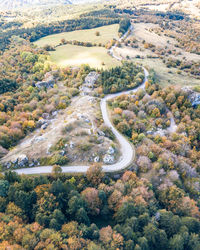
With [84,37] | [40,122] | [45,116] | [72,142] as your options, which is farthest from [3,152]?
[84,37]

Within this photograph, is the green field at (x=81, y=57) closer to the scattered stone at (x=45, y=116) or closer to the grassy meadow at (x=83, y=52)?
the grassy meadow at (x=83, y=52)

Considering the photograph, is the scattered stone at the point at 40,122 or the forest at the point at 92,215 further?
the scattered stone at the point at 40,122

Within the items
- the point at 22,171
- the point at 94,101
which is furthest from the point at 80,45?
the point at 22,171

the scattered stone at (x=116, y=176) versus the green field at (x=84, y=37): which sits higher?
the green field at (x=84, y=37)

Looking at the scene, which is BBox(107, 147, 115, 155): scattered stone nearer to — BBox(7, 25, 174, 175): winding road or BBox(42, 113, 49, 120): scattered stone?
BBox(7, 25, 174, 175): winding road

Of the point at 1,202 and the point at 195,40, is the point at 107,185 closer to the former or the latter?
the point at 1,202

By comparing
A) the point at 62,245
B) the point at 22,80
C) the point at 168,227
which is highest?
the point at 22,80

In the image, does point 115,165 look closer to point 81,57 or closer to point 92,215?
point 92,215

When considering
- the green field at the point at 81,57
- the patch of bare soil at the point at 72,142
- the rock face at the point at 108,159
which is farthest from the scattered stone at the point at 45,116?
the green field at the point at 81,57
